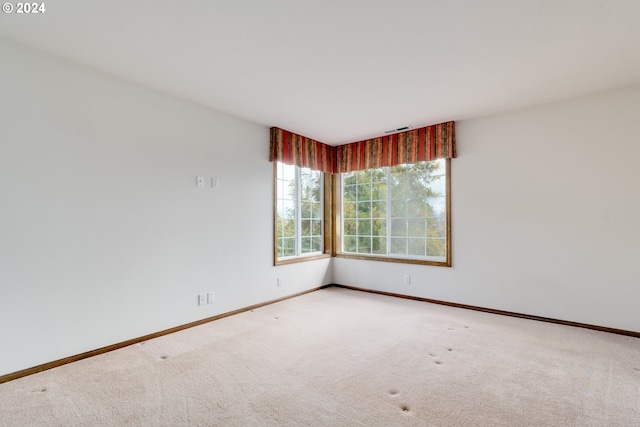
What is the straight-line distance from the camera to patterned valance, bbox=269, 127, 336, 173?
4.26 meters

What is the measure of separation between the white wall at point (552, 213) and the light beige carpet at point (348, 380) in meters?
0.44

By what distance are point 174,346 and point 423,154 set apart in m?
3.83

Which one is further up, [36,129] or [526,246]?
[36,129]

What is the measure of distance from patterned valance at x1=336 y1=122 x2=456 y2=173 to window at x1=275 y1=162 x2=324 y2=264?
2.07 feet

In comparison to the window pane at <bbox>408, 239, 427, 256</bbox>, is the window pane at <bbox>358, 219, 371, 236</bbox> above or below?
above

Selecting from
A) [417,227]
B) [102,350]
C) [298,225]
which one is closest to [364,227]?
[417,227]

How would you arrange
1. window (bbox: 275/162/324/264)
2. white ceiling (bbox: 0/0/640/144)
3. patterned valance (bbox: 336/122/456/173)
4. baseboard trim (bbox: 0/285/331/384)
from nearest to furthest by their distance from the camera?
white ceiling (bbox: 0/0/640/144) < baseboard trim (bbox: 0/285/331/384) < patterned valance (bbox: 336/122/456/173) < window (bbox: 275/162/324/264)

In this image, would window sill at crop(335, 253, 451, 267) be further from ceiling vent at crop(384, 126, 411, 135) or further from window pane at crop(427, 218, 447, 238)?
ceiling vent at crop(384, 126, 411, 135)

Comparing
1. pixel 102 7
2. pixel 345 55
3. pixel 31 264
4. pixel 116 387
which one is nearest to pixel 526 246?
pixel 345 55

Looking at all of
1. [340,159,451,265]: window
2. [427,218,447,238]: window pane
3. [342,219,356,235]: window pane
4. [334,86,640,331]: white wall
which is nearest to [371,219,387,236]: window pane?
[340,159,451,265]: window

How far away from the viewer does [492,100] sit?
335 centimetres

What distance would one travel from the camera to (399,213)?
4.70 m

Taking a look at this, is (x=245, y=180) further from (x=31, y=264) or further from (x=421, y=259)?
(x=421, y=259)

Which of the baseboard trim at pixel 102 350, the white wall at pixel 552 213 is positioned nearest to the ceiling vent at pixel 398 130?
the white wall at pixel 552 213
